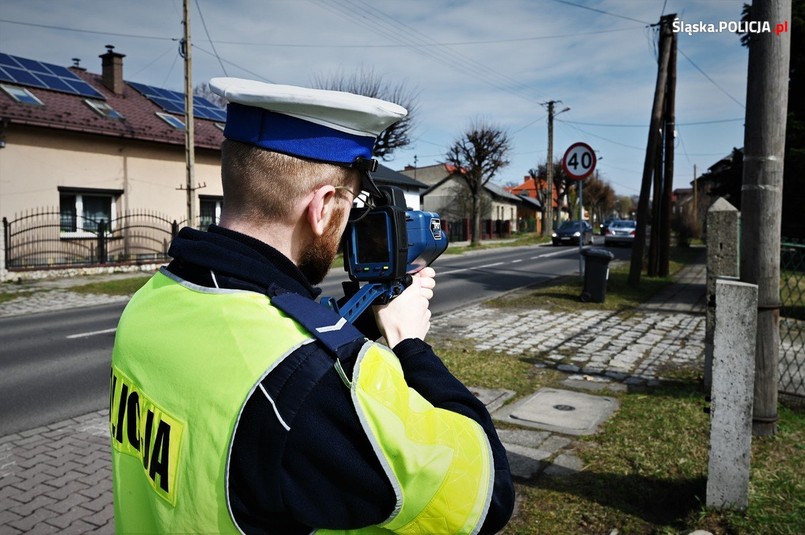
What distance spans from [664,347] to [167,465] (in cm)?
762

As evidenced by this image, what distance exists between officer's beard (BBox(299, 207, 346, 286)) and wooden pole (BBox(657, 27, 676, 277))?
1630cm

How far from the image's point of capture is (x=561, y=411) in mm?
5133

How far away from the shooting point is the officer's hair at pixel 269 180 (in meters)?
1.29

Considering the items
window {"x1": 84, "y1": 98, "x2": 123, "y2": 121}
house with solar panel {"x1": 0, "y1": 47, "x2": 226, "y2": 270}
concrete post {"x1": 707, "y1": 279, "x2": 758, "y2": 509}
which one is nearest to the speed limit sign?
concrete post {"x1": 707, "y1": 279, "x2": 758, "y2": 509}

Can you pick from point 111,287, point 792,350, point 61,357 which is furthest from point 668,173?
point 61,357

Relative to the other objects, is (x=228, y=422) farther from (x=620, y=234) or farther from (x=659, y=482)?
(x=620, y=234)

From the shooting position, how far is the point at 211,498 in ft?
3.44

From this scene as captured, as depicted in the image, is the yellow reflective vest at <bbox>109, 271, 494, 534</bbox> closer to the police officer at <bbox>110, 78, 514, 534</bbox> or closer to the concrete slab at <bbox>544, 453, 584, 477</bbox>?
the police officer at <bbox>110, 78, 514, 534</bbox>

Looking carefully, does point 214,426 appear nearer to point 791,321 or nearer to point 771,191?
point 771,191

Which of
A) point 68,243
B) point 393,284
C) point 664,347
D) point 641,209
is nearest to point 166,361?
point 393,284

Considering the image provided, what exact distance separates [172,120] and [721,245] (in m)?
22.7

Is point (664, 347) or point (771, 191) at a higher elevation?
point (771, 191)

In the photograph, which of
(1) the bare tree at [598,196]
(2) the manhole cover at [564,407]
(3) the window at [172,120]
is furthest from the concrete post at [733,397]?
(1) the bare tree at [598,196]

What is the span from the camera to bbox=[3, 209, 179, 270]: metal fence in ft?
57.1
